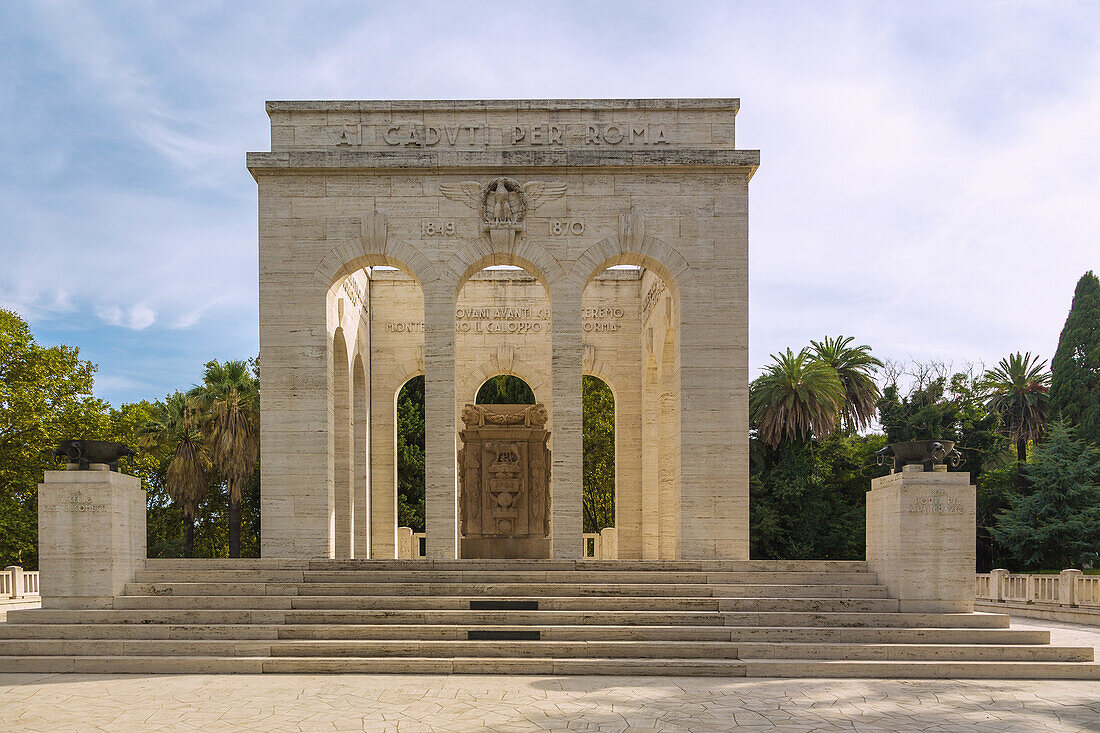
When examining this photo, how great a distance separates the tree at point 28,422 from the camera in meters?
33.4

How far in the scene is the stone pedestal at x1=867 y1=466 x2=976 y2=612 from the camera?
14922mm

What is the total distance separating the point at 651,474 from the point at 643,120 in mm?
10284

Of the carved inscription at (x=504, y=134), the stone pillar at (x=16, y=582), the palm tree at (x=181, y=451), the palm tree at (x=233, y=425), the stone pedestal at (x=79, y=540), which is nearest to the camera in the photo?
the stone pedestal at (x=79, y=540)


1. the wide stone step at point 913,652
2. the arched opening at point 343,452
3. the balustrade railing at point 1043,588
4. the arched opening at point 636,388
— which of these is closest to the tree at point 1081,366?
the balustrade railing at point 1043,588

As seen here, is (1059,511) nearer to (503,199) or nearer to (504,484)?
(504,484)

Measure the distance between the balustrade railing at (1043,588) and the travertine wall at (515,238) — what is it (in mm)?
8156

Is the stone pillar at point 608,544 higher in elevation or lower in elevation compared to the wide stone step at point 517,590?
lower

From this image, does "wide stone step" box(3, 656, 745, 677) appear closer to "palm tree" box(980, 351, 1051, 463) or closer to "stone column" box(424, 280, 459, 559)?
"stone column" box(424, 280, 459, 559)

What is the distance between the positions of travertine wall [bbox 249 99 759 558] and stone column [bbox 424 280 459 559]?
0.12 feet

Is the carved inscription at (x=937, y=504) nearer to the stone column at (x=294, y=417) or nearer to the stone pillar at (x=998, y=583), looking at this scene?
the stone pillar at (x=998, y=583)

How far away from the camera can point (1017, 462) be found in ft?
130

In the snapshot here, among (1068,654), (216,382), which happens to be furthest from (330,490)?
(216,382)

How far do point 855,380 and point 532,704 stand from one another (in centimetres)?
3835

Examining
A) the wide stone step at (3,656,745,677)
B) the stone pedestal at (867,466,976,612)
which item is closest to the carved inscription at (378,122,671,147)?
the stone pedestal at (867,466,976,612)
